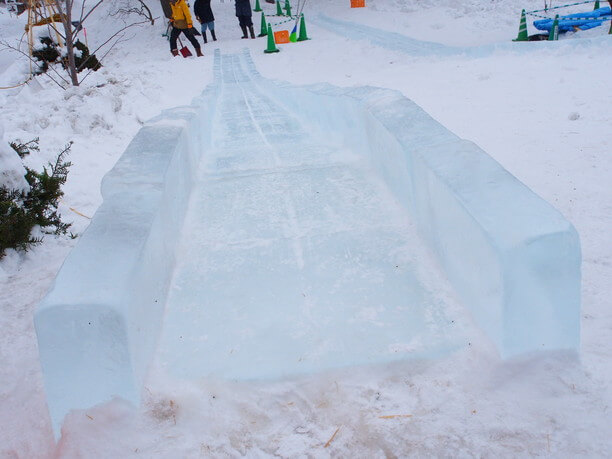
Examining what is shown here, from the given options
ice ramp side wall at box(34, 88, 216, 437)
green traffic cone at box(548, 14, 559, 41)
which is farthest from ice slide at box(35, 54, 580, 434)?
green traffic cone at box(548, 14, 559, 41)

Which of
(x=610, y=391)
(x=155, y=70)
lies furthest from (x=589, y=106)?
(x=155, y=70)

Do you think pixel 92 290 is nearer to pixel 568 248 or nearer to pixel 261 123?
pixel 568 248

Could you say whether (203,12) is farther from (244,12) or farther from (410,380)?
(410,380)

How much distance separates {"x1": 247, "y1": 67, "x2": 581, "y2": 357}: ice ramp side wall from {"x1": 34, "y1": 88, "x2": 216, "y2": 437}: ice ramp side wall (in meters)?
1.23

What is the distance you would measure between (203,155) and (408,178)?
2601 mm

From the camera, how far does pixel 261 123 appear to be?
6.77m

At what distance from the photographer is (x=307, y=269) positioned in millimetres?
2688

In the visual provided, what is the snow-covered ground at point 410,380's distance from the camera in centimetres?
167

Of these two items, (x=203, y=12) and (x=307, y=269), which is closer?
(x=307, y=269)

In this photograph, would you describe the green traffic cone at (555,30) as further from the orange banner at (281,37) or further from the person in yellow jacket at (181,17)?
the person in yellow jacket at (181,17)

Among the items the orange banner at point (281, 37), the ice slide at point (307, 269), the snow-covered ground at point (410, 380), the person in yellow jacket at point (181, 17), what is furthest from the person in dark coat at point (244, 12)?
the ice slide at point (307, 269)

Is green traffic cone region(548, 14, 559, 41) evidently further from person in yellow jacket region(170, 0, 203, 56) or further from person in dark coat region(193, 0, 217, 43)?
person in dark coat region(193, 0, 217, 43)

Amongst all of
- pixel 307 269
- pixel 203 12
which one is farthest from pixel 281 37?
pixel 307 269

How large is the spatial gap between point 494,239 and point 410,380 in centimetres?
A: 55
